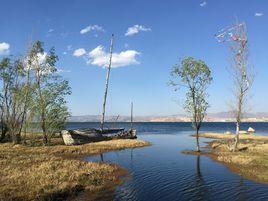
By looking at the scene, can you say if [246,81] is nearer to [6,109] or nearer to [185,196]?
[185,196]

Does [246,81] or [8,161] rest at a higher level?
[246,81]

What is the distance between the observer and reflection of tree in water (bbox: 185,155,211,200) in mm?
22594

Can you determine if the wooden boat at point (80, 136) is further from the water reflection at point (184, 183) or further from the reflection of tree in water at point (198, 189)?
the reflection of tree in water at point (198, 189)

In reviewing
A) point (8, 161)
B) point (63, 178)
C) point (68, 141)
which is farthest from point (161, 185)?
point (68, 141)

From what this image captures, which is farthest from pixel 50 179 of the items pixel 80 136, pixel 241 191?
pixel 80 136

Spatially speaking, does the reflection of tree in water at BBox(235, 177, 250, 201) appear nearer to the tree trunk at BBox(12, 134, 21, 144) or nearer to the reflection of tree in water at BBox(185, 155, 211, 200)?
the reflection of tree in water at BBox(185, 155, 211, 200)

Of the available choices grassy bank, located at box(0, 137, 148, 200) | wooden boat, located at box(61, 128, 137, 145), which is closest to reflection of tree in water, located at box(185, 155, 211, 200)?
grassy bank, located at box(0, 137, 148, 200)

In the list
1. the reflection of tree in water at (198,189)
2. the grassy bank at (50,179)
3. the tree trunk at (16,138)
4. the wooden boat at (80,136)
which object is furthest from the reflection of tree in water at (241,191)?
the tree trunk at (16,138)

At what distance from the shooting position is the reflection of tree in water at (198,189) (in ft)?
74.1

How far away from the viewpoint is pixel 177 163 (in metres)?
38.0

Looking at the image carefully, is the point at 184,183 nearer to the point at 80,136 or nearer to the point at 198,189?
the point at 198,189

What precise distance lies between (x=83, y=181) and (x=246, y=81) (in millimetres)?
29795

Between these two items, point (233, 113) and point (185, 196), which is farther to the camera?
point (233, 113)

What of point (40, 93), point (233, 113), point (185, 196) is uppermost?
point (40, 93)
